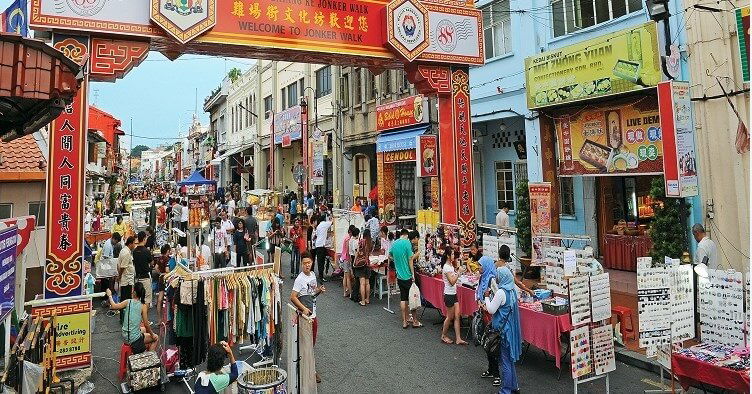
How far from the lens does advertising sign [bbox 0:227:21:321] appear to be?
4141mm

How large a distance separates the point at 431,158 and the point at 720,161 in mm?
7487

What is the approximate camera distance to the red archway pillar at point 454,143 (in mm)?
11945

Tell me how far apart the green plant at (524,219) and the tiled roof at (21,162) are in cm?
1262

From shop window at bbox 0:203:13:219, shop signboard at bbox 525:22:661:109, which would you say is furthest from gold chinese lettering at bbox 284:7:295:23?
shop window at bbox 0:203:13:219

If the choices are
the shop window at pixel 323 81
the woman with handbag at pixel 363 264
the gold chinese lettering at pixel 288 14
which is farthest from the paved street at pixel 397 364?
the shop window at pixel 323 81

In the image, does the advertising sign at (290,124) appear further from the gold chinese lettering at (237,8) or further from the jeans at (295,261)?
the gold chinese lettering at (237,8)

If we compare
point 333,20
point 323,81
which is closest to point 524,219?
point 333,20

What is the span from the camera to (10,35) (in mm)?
3135

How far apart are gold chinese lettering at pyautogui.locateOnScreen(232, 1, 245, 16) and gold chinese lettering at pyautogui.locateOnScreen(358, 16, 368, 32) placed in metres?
2.75

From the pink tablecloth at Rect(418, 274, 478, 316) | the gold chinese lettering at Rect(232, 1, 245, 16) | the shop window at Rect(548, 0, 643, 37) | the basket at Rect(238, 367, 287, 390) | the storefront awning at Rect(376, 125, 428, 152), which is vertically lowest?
the basket at Rect(238, 367, 287, 390)

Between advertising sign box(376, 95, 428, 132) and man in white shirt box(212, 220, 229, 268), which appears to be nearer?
man in white shirt box(212, 220, 229, 268)

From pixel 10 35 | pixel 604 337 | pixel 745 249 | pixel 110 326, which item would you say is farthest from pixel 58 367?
pixel 745 249

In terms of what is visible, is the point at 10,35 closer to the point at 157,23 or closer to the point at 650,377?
the point at 157,23

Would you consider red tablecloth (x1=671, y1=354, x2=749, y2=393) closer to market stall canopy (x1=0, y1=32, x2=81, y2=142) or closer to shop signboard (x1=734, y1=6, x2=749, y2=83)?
shop signboard (x1=734, y1=6, x2=749, y2=83)
